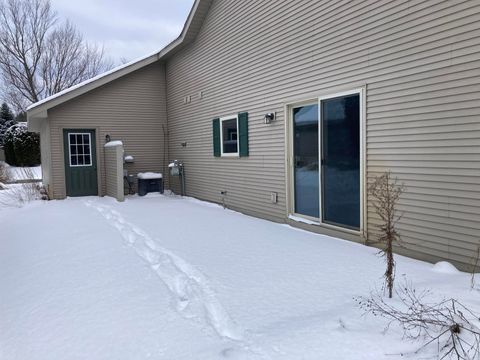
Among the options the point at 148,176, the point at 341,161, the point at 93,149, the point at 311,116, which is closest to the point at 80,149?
the point at 93,149

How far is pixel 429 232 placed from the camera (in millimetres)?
4340

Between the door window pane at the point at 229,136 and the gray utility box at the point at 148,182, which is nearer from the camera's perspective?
the door window pane at the point at 229,136

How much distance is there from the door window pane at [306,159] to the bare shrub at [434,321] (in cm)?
298

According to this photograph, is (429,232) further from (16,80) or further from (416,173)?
(16,80)

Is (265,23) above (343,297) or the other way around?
above

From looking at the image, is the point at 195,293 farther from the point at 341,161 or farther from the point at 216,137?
the point at 216,137

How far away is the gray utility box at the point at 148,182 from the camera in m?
11.3

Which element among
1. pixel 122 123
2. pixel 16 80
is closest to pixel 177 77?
pixel 122 123

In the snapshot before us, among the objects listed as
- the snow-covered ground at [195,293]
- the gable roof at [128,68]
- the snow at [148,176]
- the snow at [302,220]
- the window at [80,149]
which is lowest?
the snow-covered ground at [195,293]

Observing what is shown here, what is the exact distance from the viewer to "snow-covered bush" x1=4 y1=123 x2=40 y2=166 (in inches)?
794

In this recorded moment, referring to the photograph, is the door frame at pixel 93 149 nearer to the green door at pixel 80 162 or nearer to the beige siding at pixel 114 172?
the green door at pixel 80 162

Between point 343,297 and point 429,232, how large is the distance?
5.30 ft

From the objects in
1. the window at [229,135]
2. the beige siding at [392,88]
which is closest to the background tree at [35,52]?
the window at [229,135]

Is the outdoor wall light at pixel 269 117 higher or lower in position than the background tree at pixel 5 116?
lower
